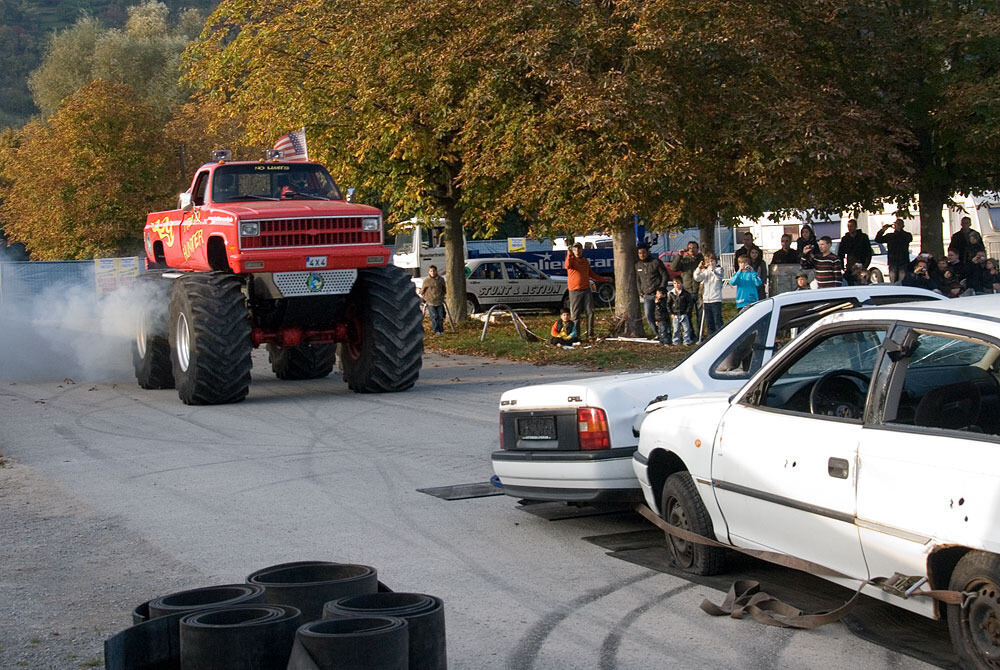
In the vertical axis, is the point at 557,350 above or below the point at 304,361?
below

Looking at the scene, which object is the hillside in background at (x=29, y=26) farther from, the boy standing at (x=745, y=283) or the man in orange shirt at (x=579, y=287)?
the boy standing at (x=745, y=283)

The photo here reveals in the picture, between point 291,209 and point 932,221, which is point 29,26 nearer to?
point 932,221

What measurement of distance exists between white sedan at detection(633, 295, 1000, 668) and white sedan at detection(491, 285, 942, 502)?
0.62 metres

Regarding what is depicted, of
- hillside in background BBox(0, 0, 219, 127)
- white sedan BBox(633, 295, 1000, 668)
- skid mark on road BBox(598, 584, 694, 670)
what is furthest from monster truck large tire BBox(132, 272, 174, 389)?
hillside in background BBox(0, 0, 219, 127)

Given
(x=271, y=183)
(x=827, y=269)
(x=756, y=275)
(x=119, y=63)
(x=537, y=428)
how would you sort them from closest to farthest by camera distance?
(x=537, y=428), (x=271, y=183), (x=827, y=269), (x=756, y=275), (x=119, y=63)

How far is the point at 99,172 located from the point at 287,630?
156 feet

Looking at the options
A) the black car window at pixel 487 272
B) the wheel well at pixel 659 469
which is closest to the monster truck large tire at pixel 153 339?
the wheel well at pixel 659 469

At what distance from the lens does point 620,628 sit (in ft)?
19.3

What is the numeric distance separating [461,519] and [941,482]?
13.9ft

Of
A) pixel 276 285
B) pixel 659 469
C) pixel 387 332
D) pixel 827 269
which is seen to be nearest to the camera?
pixel 659 469

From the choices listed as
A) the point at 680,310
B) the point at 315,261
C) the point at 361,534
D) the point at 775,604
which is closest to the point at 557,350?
the point at 680,310

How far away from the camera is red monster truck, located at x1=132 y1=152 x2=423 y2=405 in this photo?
15.3 metres

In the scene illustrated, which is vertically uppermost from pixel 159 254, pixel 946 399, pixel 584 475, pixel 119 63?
pixel 119 63

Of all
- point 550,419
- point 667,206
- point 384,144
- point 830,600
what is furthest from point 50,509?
point 384,144
